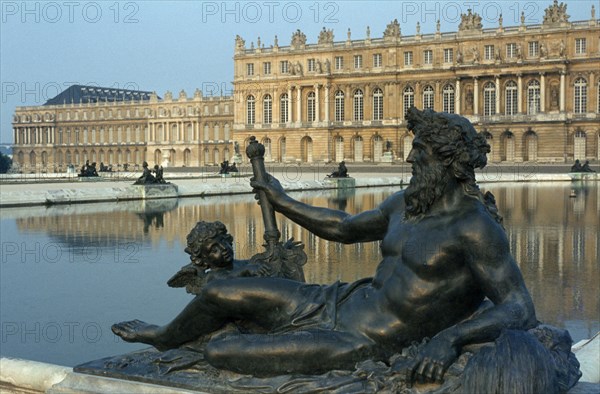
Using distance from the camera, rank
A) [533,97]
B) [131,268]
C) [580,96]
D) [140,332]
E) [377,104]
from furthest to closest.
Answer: [377,104] → [533,97] → [580,96] → [131,268] → [140,332]

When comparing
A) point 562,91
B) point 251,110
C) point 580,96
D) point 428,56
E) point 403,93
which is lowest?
point 580,96

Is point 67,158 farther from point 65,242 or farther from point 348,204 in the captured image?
point 65,242

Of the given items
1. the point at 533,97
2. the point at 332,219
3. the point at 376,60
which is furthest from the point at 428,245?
the point at 376,60

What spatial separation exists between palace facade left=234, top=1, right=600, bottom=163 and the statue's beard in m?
47.6

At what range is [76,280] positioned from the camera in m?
7.18

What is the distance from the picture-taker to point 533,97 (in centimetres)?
5372

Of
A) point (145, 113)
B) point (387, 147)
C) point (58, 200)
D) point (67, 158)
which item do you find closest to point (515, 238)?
point (58, 200)

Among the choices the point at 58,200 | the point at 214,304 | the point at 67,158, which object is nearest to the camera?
the point at 214,304

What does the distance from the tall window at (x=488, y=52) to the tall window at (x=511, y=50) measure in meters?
1.05

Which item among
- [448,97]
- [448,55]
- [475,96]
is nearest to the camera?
[475,96]

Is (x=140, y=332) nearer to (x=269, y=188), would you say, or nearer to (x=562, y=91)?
(x=269, y=188)

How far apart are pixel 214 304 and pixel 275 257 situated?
42cm

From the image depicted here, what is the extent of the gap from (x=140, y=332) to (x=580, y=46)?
5359cm

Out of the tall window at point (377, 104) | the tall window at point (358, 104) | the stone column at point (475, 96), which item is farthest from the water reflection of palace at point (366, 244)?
the tall window at point (358, 104)
